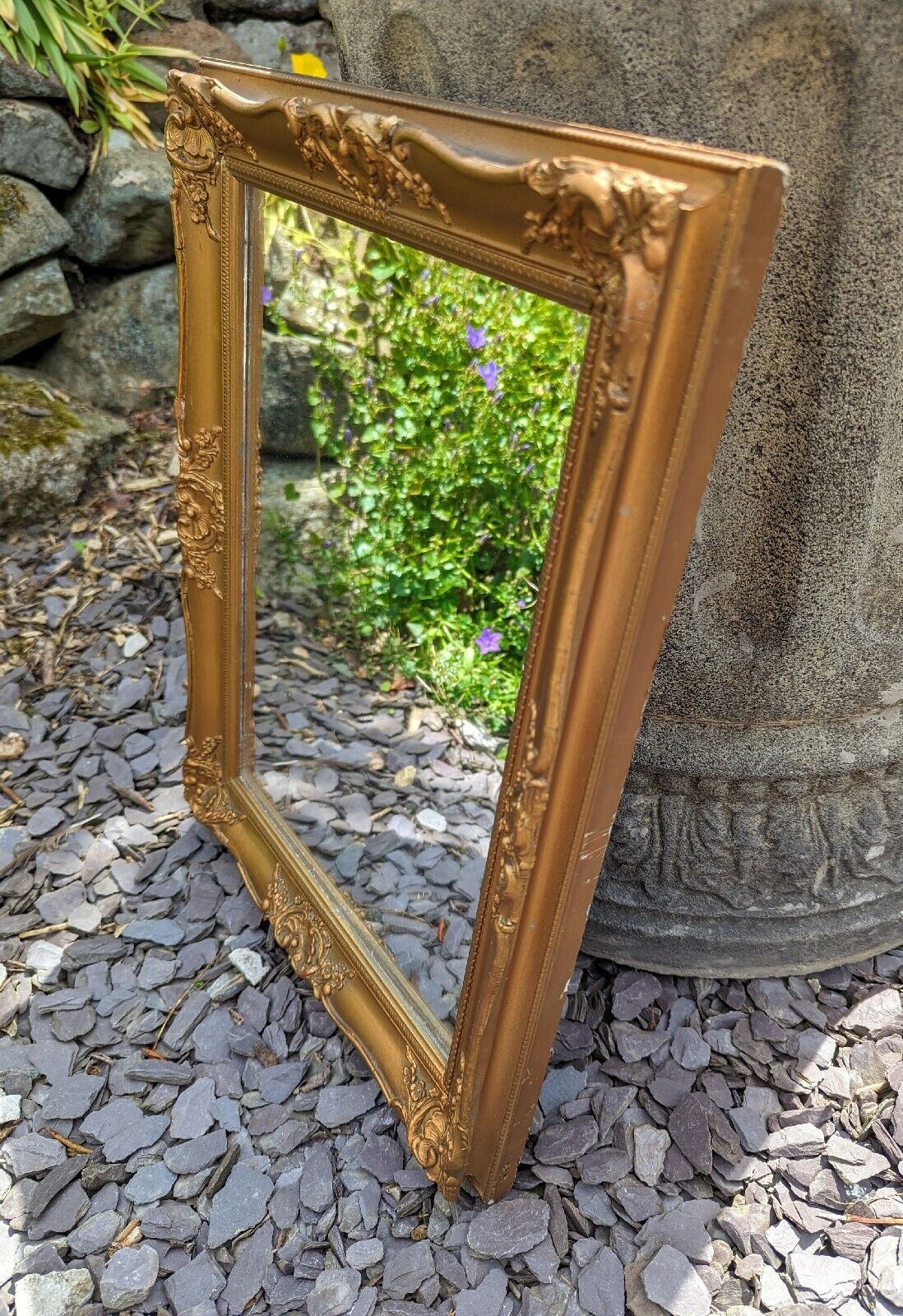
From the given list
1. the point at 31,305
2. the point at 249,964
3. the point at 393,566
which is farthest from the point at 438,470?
the point at 31,305

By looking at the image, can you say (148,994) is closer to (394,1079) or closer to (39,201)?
(394,1079)

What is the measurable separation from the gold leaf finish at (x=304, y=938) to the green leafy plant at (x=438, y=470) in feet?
1.37

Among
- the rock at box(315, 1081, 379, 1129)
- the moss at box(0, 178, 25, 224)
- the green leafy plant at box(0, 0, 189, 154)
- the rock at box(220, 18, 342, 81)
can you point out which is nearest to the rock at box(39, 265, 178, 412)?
the moss at box(0, 178, 25, 224)

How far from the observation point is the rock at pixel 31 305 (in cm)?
262

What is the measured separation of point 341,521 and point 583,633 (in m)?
0.81

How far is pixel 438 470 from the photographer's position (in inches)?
57.2

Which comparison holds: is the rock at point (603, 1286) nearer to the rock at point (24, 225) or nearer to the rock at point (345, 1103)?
the rock at point (345, 1103)

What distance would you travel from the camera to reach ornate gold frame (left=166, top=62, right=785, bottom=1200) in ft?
2.48

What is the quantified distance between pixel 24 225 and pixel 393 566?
6.03 feet

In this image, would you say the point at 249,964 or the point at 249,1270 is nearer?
the point at 249,1270

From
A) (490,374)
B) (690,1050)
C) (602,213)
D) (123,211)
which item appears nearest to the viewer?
(602,213)

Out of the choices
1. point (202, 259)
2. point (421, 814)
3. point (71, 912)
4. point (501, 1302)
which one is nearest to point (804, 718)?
point (421, 814)

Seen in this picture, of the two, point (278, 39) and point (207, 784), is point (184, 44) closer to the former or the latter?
point (278, 39)

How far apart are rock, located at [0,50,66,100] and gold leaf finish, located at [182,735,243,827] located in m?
1.97
